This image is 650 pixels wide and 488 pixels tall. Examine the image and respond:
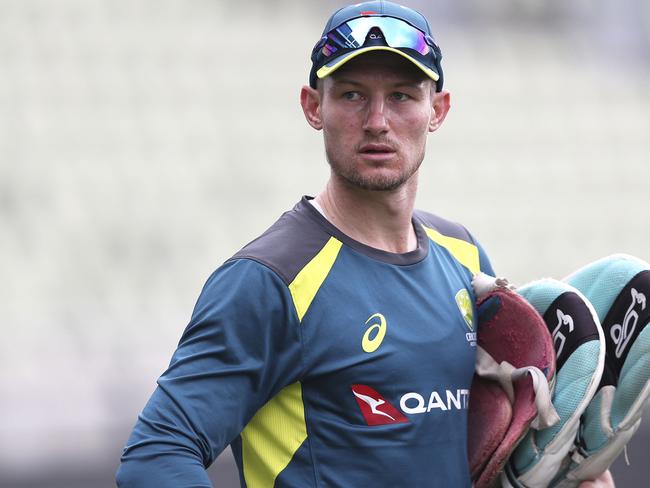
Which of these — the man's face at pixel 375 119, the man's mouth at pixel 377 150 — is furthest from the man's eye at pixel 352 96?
the man's mouth at pixel 377 150

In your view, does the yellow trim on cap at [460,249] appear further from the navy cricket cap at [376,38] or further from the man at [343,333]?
the navy cricket cap at [376,38]

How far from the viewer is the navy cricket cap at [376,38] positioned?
7.39 ft

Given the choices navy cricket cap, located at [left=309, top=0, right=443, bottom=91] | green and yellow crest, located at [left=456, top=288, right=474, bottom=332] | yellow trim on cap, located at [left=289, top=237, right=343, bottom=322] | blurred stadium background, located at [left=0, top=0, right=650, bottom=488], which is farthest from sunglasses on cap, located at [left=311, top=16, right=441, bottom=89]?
blurred stadium background, located at [left=0, top=0, right=650, bottom=488]

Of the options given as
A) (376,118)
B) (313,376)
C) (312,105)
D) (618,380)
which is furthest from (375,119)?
(618,380)

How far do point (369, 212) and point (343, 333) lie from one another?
32 centimetres

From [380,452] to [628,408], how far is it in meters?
0.57

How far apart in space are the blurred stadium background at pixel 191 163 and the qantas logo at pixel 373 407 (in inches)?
151

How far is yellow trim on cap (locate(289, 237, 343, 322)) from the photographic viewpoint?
84.1 inches

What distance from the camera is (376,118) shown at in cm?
224

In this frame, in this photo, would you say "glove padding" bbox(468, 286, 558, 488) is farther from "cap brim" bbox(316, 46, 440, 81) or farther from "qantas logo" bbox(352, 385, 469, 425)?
"cap brim" bbox(316, 46, 440, 81)

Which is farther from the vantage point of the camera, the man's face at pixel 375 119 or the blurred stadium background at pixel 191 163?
the blurred stadium background at pixel 191 163

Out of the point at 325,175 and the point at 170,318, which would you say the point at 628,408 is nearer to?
the point at 170,318

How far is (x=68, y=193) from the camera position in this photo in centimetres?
746

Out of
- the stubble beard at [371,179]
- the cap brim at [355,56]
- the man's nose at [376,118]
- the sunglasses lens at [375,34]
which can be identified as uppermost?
the sunglasses lens at [375,34]
